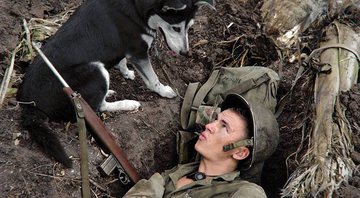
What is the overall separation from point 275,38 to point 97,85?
2.37 meters

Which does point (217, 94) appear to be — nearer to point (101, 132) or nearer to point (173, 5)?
point (173, 5)

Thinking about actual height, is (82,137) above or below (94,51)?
below

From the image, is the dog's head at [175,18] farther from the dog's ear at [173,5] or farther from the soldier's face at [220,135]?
the soldier's face at [220,135]

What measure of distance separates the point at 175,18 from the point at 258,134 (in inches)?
55.3

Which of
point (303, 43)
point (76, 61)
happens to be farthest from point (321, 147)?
point (76, 61)

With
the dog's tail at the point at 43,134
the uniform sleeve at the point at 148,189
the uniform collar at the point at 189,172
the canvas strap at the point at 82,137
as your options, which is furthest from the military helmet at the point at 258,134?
the dog's tail at the point at 43,134

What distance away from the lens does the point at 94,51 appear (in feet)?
13.6

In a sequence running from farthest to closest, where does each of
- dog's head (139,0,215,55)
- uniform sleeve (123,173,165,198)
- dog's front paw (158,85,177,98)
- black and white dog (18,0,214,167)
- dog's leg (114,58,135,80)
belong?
dog's leg (114,58,135,80), dog's front paw (158,85,177,98), dog's head (139,0,215,55), black and white dog (18,0,214,167), uniform sleeve (123,173,165,198)

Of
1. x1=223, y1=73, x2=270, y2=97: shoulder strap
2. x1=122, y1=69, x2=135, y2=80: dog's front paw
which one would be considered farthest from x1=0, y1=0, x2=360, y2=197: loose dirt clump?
x1=223, y1=73, x2=270, y2=97: shoulder strap

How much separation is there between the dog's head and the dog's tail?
1347 mm

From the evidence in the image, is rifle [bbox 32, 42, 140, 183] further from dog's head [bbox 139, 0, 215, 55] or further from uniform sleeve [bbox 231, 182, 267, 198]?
dog's head [bbox 139, 0, 215, 55]

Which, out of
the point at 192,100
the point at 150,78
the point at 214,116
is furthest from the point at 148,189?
the point at 150,78

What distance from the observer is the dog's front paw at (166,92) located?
472 cm

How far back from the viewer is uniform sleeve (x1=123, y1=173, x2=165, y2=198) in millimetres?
3519
